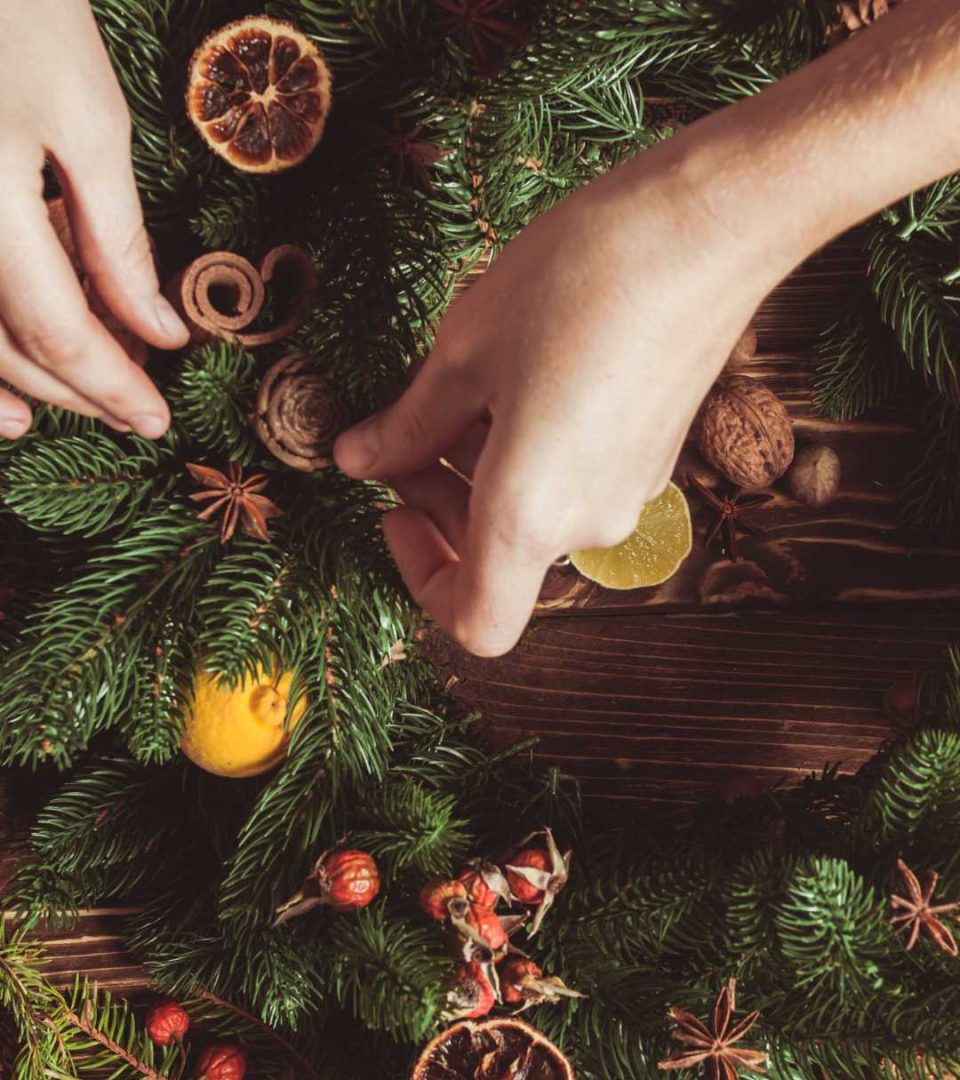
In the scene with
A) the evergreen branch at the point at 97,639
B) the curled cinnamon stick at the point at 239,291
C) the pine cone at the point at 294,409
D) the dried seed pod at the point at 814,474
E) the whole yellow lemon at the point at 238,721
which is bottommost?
the dried seed pod at the point at 814,474

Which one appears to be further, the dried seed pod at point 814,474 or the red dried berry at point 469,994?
the dried seed pod at point 814,474

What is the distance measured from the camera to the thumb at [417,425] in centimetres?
80

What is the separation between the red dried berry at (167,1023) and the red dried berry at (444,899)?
0.42 metres

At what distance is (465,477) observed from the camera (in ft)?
3.18

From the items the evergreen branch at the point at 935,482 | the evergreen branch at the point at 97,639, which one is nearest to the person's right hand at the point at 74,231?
the evergreen branch at the point at 97,639

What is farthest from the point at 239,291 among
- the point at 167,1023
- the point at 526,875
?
the point at 167,1023

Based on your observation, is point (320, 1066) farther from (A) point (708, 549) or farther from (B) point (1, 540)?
(A) point (708, 549)

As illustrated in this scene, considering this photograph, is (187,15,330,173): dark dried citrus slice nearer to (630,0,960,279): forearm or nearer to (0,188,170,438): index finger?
(0,188,170,438): index finger

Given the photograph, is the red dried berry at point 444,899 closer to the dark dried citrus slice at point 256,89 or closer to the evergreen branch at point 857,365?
the dark dried citrus slice at point 256,89

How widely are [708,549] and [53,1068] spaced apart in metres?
0.99

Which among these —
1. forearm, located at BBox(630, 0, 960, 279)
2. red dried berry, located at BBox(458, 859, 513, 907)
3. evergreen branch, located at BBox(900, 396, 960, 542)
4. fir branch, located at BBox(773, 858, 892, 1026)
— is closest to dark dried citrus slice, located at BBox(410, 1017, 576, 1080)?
red dried berry, located at BBox(458, 859, 513, 907)

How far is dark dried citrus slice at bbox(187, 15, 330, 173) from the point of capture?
2.73 feet

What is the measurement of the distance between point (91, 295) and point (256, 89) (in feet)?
0.78

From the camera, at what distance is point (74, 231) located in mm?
837
